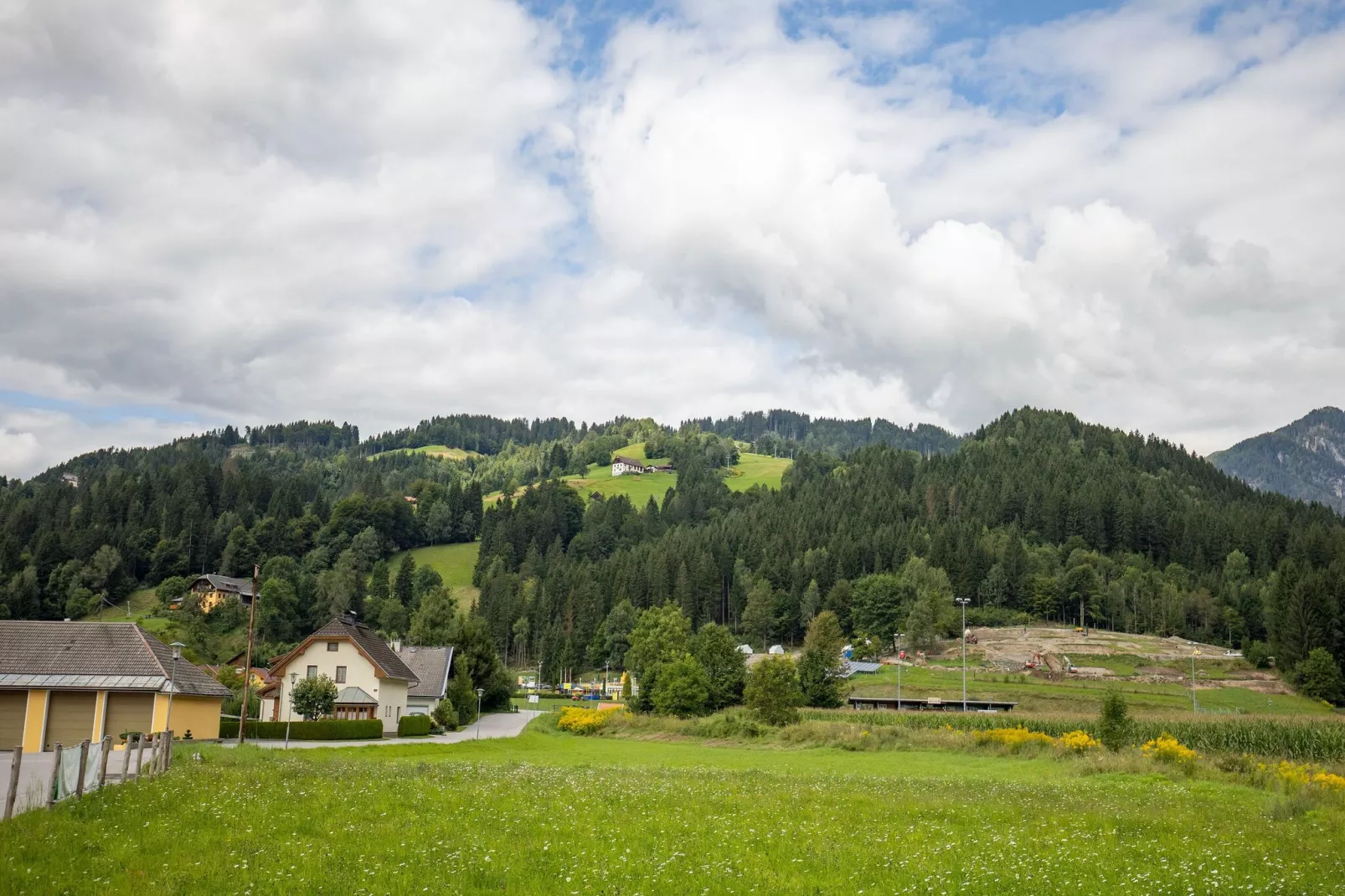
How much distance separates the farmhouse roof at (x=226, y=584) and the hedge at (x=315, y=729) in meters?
94.3

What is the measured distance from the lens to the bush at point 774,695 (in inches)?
2645

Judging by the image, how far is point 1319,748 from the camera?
47500 mm

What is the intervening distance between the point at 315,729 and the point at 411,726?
10.1m

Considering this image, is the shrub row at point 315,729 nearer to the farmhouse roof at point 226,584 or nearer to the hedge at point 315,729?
the hedge at point 315,729

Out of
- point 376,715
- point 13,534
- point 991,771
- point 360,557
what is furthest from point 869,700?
point 13,534

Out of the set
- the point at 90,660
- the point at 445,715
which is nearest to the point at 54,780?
the point at 90,660

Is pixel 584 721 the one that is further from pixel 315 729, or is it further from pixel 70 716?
pixel 70 716

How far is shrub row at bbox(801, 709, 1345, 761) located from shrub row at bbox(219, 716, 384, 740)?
1512 inches

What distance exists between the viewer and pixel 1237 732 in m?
50.4

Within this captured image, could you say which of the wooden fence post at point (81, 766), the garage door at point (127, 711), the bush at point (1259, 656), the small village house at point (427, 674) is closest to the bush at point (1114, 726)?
the wooden fence post at point (81, 766)

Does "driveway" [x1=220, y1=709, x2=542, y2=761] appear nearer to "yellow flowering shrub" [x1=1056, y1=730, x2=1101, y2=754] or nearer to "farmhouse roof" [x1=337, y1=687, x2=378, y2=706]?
"farmhouse roof" [x1=337, y1=687, x2=378, y2=706]

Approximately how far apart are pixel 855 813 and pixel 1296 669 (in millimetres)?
110849

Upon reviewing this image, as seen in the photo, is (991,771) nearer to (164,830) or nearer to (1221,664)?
(164,830)

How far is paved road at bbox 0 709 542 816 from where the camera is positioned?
1890cm
